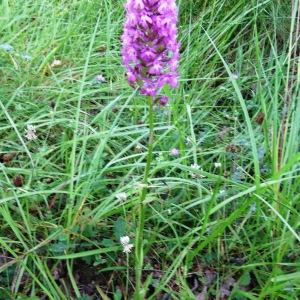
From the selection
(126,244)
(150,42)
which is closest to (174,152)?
(126,244)

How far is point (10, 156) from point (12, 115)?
0.29 m

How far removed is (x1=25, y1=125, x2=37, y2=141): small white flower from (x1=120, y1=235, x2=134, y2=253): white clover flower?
1.91 ft

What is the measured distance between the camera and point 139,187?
1.56 meters

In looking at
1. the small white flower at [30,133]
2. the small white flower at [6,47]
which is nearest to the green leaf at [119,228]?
the small white flower at [30,133]

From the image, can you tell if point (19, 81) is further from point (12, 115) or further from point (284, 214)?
point (284, 214)

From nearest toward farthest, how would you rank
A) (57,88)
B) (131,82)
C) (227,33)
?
1. (131,82)
2. (57,88)
3. (227,33)

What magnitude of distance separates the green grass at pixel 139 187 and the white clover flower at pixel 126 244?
35 millimetres

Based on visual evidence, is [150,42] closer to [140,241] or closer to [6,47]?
[140,241]

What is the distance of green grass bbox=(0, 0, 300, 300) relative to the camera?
1.56 m

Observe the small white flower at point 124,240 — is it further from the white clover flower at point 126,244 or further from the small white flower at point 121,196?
the small white flower at point 121,196

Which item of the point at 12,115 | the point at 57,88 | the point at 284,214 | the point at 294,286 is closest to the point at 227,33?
the point at 57,88

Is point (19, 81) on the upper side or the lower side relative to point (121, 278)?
upper

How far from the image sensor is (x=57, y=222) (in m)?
1.72

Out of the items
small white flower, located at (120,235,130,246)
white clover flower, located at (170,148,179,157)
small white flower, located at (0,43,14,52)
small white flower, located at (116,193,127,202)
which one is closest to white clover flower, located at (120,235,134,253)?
small white flower, located at (120,235,130,246)
